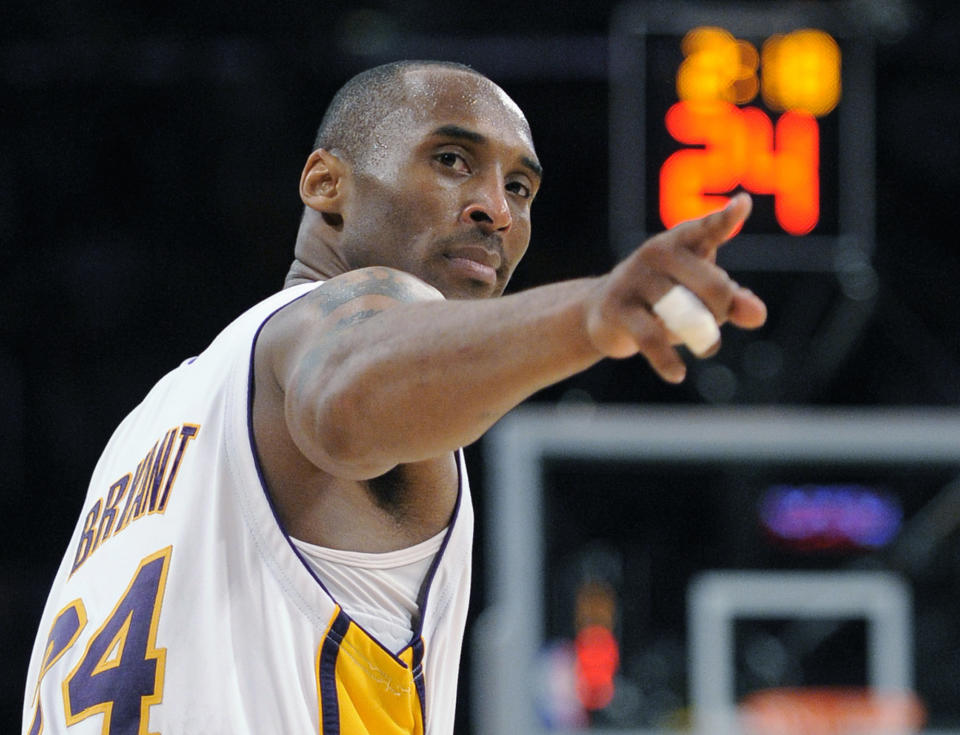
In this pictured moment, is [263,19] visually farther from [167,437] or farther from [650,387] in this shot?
[167,437]

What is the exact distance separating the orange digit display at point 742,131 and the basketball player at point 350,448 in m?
3.75

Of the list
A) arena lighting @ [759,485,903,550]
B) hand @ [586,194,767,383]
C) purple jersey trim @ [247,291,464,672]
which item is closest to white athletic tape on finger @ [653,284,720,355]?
hand @ [586,194,767,383]

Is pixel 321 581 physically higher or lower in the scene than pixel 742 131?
lower

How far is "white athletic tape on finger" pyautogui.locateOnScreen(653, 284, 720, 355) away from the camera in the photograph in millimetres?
1414

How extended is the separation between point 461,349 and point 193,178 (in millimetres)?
7473

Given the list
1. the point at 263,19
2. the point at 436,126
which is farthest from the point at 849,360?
the point at 436,126

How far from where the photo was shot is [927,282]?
961 centimetres

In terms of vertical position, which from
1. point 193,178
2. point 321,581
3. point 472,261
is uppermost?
point 193,178

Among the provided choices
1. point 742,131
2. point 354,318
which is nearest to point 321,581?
point 354,318

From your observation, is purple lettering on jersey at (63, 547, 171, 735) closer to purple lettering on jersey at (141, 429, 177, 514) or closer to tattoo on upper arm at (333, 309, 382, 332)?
purple lettering on jersey at (141, 429, 177, 514)

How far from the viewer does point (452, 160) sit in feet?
7.14

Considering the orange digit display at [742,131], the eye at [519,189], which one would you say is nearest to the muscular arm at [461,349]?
the eye at [519,189]

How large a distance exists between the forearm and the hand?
1.6 inches

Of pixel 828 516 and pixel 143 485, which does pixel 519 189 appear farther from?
pixel 828 516
